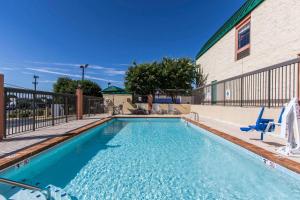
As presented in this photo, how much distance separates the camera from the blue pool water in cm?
301

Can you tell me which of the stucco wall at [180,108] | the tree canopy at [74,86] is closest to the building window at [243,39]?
the stucco wall at [180,108]

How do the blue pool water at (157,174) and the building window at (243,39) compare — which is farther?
the building window at (243,39)

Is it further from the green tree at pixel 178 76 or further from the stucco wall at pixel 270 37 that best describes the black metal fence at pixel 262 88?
the green tree at pixel 178 76

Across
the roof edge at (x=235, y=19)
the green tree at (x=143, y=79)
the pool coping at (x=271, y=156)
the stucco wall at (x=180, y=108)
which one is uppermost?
the roof edge at (x=235, y=19)

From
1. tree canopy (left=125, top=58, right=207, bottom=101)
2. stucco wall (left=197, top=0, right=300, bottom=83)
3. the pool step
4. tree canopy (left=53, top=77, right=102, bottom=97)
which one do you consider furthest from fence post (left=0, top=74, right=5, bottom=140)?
tree canopy (left=53, top=77, right=102, bottom=97)

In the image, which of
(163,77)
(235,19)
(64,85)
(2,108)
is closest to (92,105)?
(163,77)

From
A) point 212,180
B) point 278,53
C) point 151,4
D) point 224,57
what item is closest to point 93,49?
point 151,4

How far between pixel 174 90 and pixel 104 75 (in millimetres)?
24629

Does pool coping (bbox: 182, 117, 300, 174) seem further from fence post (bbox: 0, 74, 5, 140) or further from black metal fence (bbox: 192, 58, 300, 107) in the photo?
fence post (bbox: 0, 74, 5, 140)

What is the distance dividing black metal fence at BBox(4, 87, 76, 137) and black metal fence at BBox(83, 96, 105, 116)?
408 centimetres

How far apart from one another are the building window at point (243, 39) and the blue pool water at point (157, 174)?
7131mm

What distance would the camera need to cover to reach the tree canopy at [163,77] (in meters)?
18.3

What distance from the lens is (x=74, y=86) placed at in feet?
101

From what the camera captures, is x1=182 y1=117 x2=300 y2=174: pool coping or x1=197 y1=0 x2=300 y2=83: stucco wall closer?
x1=182 y1=117 x2=300 y2=174: pool coping
